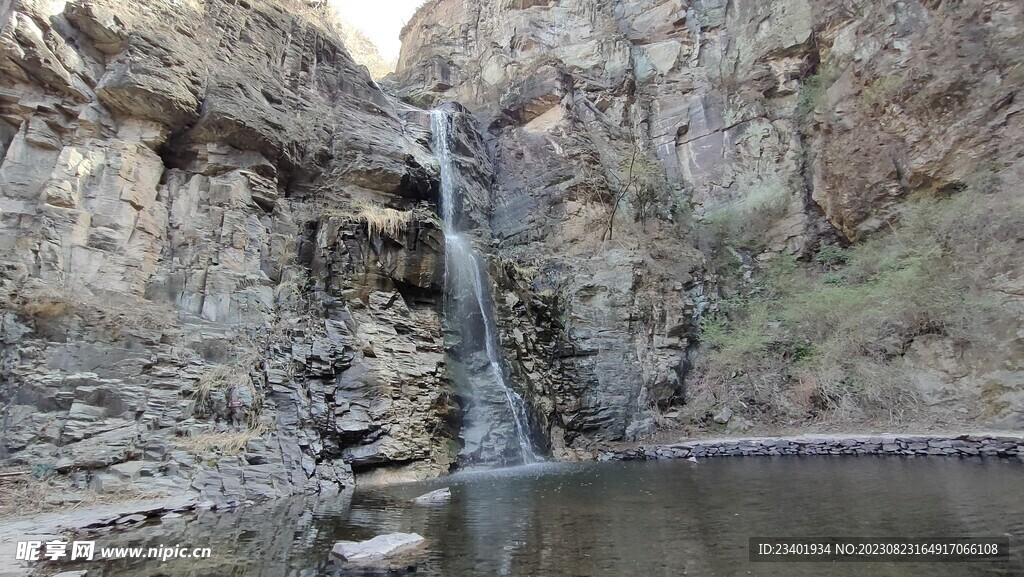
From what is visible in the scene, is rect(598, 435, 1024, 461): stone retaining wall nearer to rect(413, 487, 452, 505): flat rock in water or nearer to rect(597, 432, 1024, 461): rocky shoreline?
rect(597, 432, 1024, 461): rocky shoreline

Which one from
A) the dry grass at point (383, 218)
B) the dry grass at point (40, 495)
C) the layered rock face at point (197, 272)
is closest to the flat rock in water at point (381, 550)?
the layered rock face at point (197, 272)

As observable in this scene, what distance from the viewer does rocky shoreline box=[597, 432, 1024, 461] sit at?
34.0ft

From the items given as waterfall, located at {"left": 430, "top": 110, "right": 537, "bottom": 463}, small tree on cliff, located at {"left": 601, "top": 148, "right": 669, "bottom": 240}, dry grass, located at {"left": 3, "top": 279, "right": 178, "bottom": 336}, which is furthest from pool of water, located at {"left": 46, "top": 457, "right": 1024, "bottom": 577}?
small tree on cliff, located at {"left": 601, "top": 148, "right": 669, "bottom": 240}

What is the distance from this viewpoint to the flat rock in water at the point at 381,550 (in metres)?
5.00

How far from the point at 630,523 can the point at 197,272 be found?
39.7 ft

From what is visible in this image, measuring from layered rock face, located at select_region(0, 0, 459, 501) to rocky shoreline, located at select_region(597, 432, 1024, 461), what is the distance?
610cm

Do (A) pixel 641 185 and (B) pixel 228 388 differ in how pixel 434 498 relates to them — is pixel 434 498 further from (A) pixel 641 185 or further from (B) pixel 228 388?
(A) pixel 641 185

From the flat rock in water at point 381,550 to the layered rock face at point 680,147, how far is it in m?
9.88

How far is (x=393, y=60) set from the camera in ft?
135

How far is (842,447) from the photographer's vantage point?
39.5ft

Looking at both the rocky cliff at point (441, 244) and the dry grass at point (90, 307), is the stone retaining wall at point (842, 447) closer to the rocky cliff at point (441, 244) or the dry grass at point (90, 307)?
the rocky cliff at point (441, 244)

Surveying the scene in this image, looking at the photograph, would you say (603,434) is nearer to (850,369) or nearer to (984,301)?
(850,369)

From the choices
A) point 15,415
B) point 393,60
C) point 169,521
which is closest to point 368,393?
point 169,521

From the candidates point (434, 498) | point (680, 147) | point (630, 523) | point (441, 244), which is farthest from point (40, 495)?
point (680, 147)
